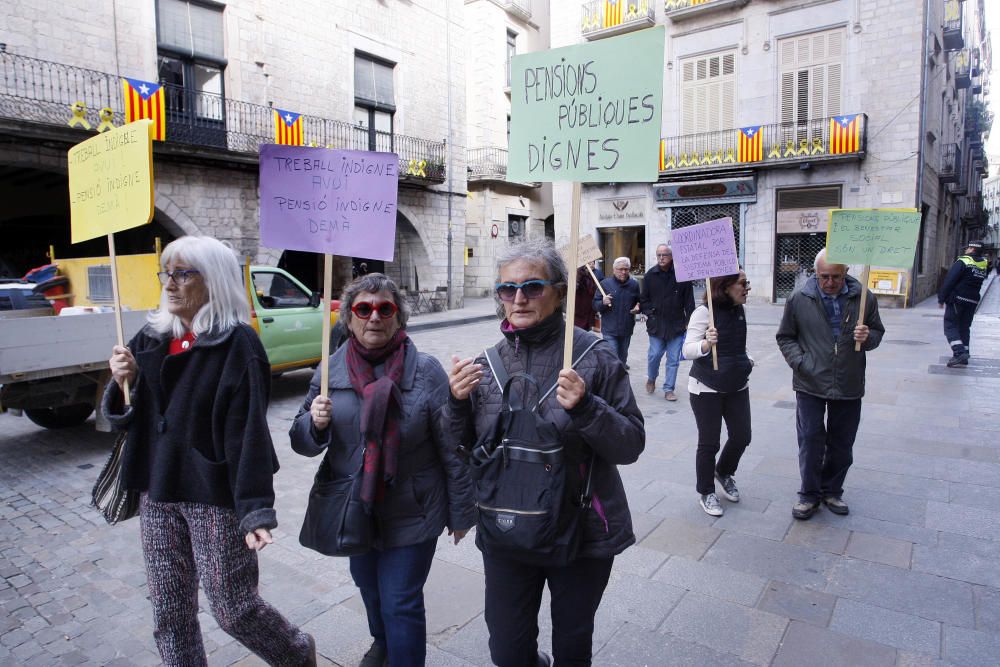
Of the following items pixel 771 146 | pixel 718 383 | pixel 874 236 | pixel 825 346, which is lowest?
pixel 718 383

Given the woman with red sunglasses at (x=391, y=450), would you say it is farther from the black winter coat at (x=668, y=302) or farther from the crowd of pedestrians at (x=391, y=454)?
the black winter coat at (x=668, y=302)

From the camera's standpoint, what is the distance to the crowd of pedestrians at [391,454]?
6.70 feet

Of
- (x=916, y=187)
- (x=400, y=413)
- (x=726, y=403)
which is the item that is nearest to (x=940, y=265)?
(x=916, y=187)

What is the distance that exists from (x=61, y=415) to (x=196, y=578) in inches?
228

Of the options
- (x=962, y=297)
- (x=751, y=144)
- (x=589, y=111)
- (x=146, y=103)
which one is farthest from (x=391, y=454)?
(x=751, y=144)

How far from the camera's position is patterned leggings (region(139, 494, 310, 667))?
226 cm

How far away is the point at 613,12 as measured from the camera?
23312 millimetres

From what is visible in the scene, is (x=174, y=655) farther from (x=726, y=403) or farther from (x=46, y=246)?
(x=46, y=246)

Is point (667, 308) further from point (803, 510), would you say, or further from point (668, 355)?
point (803, 510)

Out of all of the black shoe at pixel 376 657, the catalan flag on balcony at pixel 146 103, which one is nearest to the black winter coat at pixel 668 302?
the black shoe at pixel 376 657

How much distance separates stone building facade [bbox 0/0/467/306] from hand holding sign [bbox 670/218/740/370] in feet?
39.7

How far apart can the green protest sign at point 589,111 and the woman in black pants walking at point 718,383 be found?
237 cm

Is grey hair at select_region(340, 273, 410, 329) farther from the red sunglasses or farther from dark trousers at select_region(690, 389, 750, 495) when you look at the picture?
dark trousers at select_region(690, 389, 750, 495)

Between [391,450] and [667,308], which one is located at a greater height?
[667,308]
